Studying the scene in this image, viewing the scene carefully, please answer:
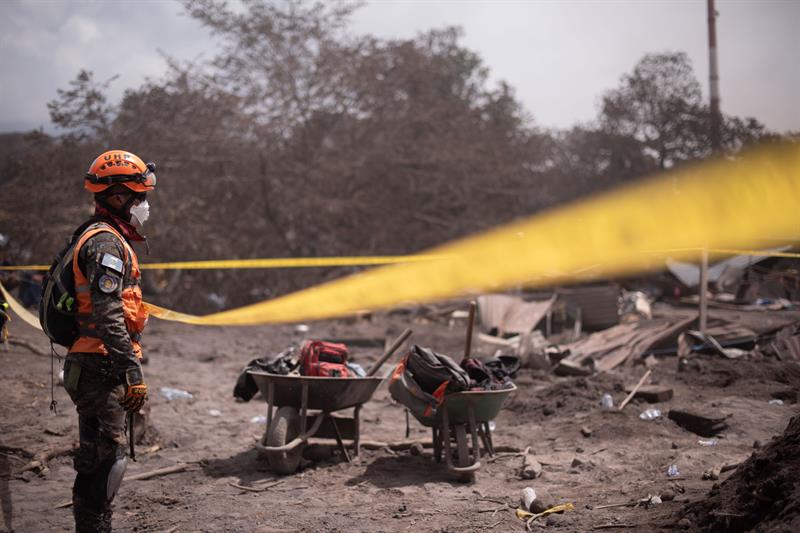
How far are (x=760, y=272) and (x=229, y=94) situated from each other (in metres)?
15.0

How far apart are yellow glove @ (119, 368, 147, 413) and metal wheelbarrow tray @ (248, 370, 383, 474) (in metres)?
2.09

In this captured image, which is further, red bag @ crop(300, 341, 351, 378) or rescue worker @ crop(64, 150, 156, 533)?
red bag @ crop(300, 341, 351, 378)

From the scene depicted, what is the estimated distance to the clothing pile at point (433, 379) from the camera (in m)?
5.85

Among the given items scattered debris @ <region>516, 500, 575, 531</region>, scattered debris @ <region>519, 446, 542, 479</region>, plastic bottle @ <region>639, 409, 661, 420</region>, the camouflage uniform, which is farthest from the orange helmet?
plastic bottle @ <region>639, 409, 661, 420</region>

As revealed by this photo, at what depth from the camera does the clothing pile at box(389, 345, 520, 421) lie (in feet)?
19.2

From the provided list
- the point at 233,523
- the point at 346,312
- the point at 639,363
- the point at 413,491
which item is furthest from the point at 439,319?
the point at 233,523

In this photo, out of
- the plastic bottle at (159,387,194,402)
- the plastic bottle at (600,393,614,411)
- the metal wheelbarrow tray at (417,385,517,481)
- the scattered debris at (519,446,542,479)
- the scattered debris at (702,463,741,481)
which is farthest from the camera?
the plastic bottle at (159,387,194,402)

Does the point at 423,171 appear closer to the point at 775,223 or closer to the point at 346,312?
the point at 346,312

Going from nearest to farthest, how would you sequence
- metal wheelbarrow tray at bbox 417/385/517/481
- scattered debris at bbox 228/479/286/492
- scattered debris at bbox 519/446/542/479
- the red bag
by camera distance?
scattered debris at bbox 228/479/286/492, metal wheelbarrow tray at bbox 417/385/517/481, scattered debris at bbox 519/446/542/479, the red bag

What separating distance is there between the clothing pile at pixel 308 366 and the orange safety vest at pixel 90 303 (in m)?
2.16

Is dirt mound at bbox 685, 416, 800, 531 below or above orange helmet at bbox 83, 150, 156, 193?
below

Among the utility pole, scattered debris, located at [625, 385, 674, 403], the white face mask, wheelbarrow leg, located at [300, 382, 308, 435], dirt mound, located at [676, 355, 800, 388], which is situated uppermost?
the utility pole

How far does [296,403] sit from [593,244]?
1783 centimetres

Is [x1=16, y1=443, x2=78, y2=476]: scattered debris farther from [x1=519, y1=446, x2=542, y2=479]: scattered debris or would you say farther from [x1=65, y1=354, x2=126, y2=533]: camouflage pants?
[x1=519, y1=446, x2=542, y2=479]: scattered debris
